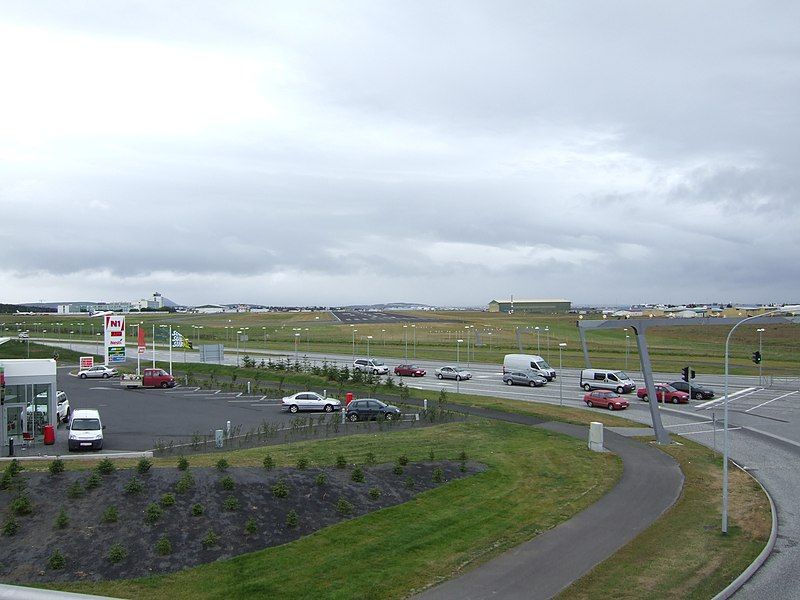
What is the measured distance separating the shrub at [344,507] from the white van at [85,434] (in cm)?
1298

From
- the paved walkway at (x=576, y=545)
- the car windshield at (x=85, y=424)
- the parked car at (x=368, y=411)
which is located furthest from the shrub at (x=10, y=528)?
the parked car at (x=368, y=411)

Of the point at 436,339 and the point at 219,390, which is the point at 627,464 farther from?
the point at 436,339

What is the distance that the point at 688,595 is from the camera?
14.9 m

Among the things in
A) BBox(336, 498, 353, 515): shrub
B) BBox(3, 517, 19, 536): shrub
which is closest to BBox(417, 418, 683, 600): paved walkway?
BBox(336, 498, 353, 515): shrub

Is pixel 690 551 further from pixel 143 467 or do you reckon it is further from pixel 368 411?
pixel 368 411

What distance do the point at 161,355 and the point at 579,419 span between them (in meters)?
61.9

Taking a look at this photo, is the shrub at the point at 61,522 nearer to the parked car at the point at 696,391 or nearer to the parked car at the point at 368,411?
the parked car at the point at 368,411

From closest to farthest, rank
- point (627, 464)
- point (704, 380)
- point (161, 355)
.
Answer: point (627, 464) < point (704, 380) < point (161, 355)

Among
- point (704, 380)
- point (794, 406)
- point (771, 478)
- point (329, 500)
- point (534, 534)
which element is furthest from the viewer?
point (704, 380)

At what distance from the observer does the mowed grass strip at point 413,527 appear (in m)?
15.5

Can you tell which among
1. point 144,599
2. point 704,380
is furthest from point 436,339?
point 144,599

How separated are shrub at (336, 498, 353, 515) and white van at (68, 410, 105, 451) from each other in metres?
13.0

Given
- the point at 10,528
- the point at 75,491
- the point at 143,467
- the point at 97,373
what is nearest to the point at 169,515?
the point at 143,467

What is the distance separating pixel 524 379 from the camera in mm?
57469
